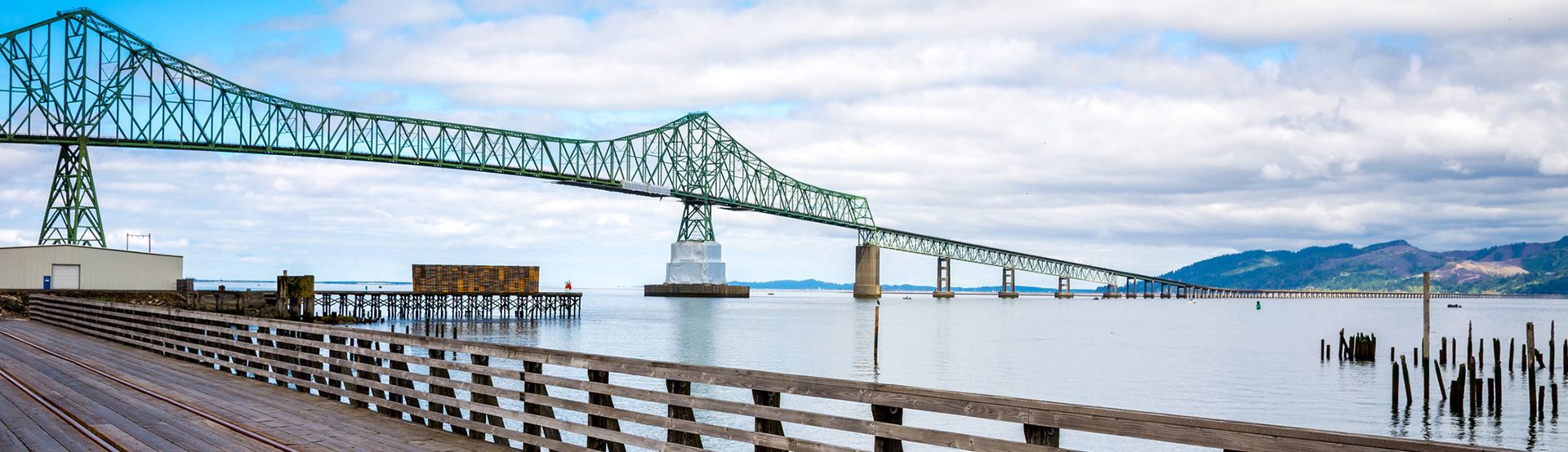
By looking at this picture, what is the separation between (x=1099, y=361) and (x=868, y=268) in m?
117

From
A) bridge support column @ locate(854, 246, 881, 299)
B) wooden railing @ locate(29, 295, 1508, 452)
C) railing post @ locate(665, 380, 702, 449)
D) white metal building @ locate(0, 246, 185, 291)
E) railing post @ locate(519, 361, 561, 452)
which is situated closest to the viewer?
wooden railing @ locate(29, 295, 1508, 452)

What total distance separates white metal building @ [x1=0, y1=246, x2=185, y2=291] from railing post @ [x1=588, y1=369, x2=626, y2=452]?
59.4 metres

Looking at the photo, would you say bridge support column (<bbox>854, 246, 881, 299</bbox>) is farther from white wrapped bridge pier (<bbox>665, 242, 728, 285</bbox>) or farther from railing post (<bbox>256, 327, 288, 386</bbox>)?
railing post (<bbox>256, 327, 288, 386</bbox>)

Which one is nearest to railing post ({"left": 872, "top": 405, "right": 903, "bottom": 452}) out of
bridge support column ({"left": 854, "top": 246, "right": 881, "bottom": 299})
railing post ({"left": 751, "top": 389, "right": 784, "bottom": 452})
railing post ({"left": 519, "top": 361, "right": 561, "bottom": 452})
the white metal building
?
railing post ({"left": 751, "top": 389, "right": 784, "bottom": 452})

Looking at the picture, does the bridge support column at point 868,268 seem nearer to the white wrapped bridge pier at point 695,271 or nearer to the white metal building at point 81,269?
the white wrapped bridge pier at point 695,271

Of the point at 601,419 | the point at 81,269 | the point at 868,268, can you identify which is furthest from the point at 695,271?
the point at 601,419

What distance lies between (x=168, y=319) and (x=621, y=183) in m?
112

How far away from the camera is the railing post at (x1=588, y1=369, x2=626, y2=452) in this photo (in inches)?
364

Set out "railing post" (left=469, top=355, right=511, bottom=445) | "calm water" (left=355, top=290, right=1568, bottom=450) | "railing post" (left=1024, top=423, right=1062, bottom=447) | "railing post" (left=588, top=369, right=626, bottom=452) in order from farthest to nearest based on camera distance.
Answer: "calm water" (left=355, top=290, right=1568, bottom=450) → "railing post" (left=469, top=355, right=511, bottom=445) → "railing post" (left=588, top=369, right=626, bottom=452) → "railing post" (left=1024, top=423, right=1062, bottom=447)

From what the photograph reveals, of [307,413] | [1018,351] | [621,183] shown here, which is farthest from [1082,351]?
[621,183]

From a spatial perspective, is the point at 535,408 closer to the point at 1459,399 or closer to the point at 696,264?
the point at 1459,399

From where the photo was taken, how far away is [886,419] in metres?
7.19

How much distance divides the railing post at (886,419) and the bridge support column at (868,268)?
15784 centimetres

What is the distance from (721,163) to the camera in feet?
529
